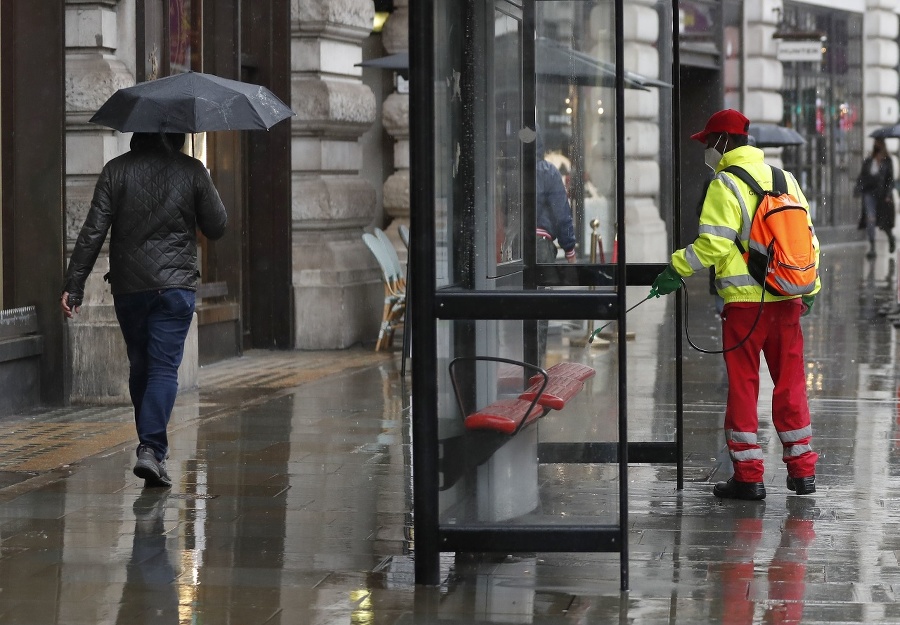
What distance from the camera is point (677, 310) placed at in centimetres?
751

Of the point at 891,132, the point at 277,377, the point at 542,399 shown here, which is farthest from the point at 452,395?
the point at 891,132

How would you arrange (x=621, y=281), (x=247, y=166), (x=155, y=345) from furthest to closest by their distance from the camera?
1. (x=247, y=166)
2. (x=155, y=345)
3. (x=621, y=281)

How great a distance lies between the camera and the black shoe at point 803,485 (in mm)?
7348

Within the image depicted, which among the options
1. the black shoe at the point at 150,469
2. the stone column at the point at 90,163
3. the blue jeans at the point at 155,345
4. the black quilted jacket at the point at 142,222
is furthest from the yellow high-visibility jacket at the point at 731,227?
the stone column at the point at 90,163

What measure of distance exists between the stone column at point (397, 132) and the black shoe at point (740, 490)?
8005mm

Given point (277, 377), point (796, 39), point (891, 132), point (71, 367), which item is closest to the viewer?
point (71, 367)

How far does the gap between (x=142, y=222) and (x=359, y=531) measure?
6.74 feet

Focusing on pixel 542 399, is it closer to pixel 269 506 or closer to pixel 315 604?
pixel 315 604

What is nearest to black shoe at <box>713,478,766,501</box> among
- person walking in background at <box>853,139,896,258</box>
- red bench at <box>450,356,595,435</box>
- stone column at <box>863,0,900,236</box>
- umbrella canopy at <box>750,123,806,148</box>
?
red bench at <box>450,356,595,435</box>

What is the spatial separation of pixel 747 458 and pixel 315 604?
256cm

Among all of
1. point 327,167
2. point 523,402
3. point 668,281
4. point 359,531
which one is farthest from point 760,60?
point 523,402

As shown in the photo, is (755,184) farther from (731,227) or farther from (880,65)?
Result: (880,65)

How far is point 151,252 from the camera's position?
7.69 metres

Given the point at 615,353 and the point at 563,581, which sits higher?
the point at 615,353
